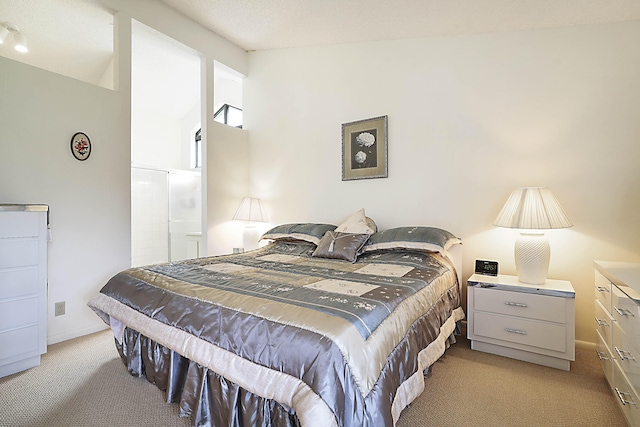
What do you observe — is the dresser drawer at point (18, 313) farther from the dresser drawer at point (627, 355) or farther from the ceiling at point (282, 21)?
the dresser drawer at point (627, 355)

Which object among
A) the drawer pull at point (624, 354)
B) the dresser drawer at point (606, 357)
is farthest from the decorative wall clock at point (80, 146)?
the dresser drawer at point (606, 357)

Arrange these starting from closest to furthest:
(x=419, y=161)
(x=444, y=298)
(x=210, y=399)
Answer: (x=210, y=399)
(x=444, y=298)
(x=419, y=161)

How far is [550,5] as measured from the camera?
7.18 feet

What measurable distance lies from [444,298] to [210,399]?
1547 mm

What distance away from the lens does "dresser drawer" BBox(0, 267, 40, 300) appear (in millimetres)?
1955

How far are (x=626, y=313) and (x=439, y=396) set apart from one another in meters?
0.99

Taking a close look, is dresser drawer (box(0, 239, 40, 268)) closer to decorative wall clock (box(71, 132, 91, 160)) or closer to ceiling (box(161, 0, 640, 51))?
decorative wall clock (box(71, 132, 91, 160))

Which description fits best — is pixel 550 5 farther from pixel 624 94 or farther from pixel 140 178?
pixel 140 178

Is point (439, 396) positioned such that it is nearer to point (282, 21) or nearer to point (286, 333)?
point (286, 333)

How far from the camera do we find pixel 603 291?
1813 millimetres

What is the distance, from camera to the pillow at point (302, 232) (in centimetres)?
306

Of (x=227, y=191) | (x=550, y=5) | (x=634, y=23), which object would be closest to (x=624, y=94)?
(x=634, y=23)

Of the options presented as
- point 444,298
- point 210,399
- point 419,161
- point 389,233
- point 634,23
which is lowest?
point 210,399

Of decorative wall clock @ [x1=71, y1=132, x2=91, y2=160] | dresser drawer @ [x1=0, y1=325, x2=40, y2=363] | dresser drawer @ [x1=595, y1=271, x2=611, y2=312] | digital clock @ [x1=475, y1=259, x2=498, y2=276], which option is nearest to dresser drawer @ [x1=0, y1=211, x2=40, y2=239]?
dresser drawer @ [x1=0, y1=325, x2=40, y2=363]
